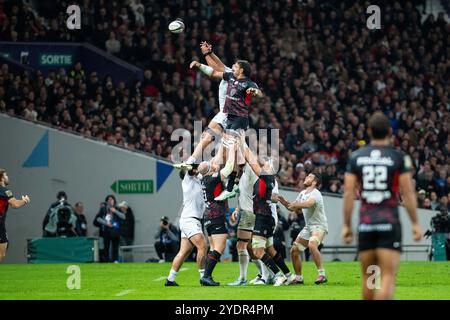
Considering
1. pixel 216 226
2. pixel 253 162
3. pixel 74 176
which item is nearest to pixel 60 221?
pixel 74 176

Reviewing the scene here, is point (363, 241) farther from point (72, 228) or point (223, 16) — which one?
point (223, 16)

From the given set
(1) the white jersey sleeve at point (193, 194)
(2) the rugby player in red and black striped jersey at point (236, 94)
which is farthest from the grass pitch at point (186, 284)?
(2) the rugby player in red and black striped jersey at point (236, 94)

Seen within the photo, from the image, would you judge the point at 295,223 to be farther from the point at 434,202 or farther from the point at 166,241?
the point at 434,202

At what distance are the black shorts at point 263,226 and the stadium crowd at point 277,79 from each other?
12.0 m

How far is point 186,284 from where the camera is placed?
18766mm

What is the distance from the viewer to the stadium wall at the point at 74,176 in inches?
1233

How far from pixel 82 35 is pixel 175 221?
7741 mm

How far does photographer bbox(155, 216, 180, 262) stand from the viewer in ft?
95.7

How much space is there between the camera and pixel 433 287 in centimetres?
1825

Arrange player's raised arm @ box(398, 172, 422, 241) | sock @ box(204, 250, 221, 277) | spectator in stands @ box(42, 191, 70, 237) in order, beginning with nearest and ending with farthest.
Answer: player's raised arm @ box(398, 172, 422, 241) → sock @ box(204, 250, 221, 277) → spectator in stands @ box(42, 191, 70, 237)

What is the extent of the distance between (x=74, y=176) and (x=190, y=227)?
1420cm

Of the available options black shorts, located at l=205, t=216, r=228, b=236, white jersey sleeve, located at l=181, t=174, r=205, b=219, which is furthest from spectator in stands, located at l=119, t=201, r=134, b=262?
black shorts, located at l=205, t=216, r=228, b=236

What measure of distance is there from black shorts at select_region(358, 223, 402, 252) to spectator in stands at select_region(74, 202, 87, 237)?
19287 millimetres

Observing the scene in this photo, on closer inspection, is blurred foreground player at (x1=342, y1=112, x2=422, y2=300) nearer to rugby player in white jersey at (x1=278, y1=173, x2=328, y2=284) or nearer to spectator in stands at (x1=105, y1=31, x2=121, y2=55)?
rugby player in white jersey at (x1=278, y1=173, x2=328, y2=284)
